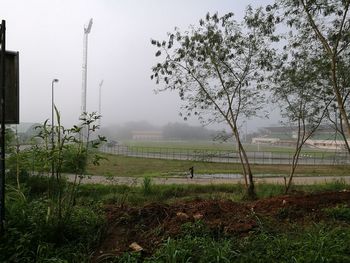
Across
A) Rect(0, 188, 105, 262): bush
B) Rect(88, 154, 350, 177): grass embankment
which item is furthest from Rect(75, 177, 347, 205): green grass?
Rect(88, 154, 350, 177): grass embankment

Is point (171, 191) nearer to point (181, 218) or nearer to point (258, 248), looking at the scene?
point (181, 218)

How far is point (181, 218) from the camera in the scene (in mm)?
4766

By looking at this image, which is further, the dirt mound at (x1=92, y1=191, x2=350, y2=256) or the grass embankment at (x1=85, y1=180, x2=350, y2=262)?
the dirt mound at (x1=92, y1=191, x2=350, y2=256)

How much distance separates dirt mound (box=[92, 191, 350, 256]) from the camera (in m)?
4.19

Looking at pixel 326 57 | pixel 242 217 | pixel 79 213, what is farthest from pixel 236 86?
pixel 79 213

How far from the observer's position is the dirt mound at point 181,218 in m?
4.19

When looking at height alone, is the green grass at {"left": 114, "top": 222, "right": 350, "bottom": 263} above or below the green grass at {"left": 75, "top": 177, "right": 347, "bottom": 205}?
above

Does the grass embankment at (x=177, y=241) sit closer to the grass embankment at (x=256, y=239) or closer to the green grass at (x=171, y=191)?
the grass embankment at (x=256, y=239)

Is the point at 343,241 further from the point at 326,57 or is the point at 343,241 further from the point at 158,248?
the point at 326,57

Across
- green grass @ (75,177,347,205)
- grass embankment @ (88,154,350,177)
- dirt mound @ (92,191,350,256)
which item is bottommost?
grass embankment @ (88,154,350,177)

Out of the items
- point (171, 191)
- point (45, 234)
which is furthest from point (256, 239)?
point (171, 191)

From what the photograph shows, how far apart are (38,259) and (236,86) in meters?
9.35

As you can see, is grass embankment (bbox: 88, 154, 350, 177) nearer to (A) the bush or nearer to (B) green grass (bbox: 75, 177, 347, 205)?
(B) green grass (bbox: 75, 177, 347, 205)

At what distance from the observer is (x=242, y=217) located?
491cm
